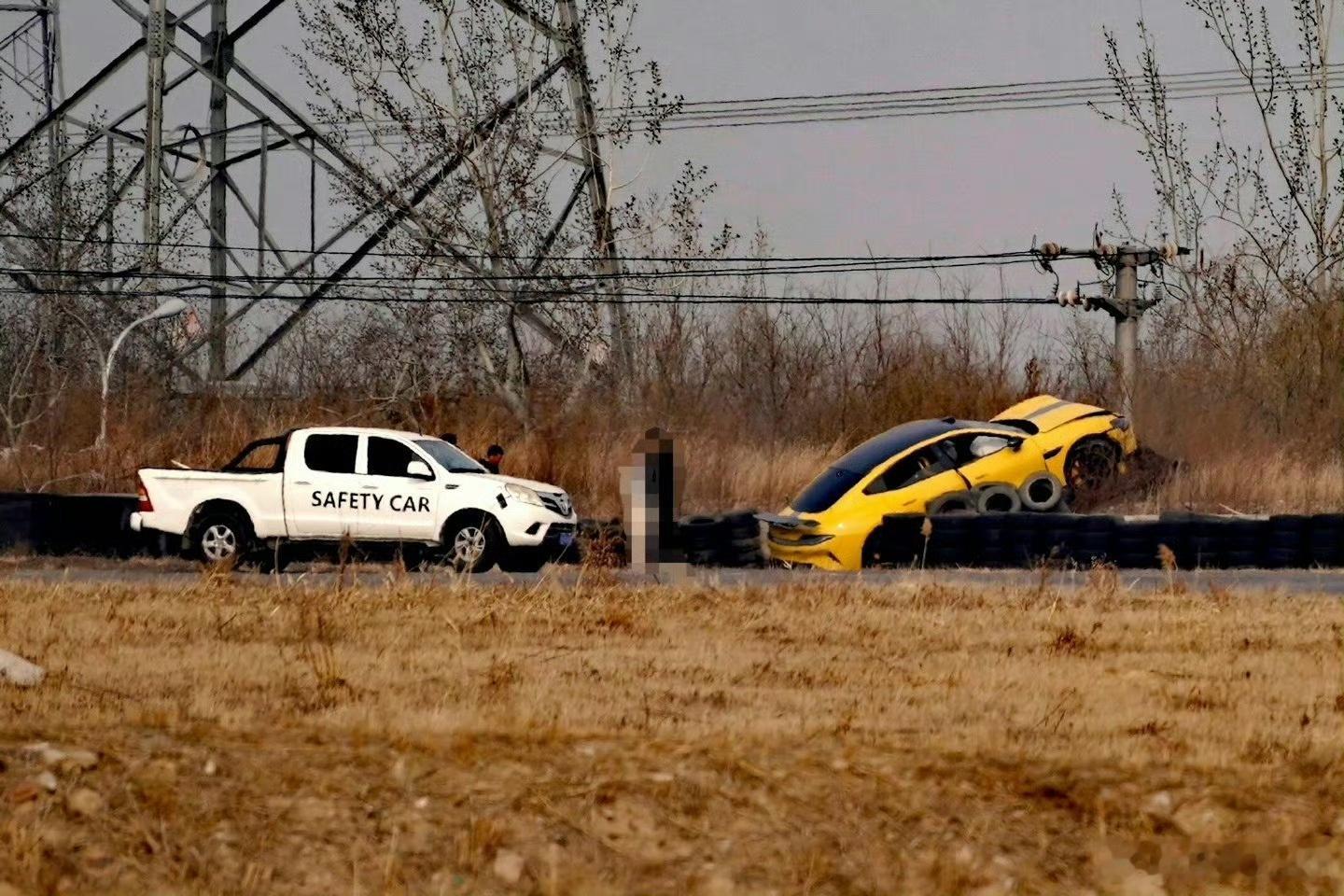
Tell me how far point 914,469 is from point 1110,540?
2860 mm

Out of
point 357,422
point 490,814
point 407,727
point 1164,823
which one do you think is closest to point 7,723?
point 407,727

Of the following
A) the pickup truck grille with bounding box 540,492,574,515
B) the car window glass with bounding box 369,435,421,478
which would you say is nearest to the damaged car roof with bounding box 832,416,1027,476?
the pickup truck grille with bounding box 540,492,574,515

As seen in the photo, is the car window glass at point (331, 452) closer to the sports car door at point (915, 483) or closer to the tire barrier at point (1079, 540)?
the tire barrier at point (1079, 540)

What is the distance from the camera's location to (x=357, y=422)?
3591 centimetres

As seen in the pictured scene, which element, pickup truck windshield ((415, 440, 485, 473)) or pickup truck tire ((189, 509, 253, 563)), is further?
pickup truck windshield ((415, 440, 485, 473))

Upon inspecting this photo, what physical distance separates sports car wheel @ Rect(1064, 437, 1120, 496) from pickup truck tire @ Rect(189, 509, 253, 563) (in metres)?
10.8

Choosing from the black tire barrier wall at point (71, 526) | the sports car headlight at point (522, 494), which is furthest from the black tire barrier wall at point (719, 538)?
the black tire barrier wall at point (71, 526)

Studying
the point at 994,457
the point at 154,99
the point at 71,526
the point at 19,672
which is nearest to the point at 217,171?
the point at 154,99

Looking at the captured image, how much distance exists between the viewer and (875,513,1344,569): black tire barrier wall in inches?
818

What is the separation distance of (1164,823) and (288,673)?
16.6 feet

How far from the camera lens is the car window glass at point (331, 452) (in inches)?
865

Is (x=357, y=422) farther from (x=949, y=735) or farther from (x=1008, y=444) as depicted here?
(x=949, y=735)

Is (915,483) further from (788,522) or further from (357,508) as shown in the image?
(357,508)

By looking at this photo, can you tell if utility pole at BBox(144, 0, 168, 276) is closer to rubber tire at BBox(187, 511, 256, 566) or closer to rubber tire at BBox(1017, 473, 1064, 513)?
rubber tire at BBox(187, 511, 256, 566)
